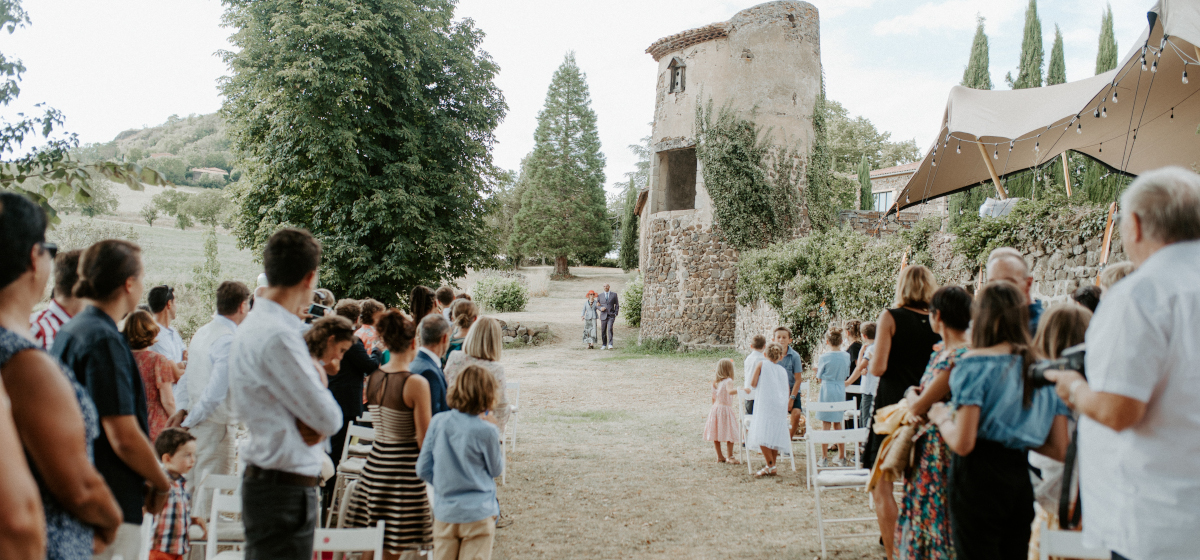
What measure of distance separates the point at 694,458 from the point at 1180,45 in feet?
27.2

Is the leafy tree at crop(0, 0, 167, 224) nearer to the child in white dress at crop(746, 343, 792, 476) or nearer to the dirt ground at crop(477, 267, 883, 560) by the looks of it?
the dirt ground at crop(477, 267, 883, 560)

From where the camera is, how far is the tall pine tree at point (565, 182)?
40.6 meters

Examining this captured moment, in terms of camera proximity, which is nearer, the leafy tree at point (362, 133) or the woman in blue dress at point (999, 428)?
the woman in blue dress at point (999, 428)

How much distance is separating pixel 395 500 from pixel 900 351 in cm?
294

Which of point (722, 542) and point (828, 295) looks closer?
point (722, 542)

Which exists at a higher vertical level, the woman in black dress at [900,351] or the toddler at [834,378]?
the woman in black dress at [900,351]

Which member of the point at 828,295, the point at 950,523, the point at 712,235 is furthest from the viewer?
the point at 712,235

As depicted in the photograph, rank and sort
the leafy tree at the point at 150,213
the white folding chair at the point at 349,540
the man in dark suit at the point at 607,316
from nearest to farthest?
the white folding chair at the point at 349,540
the man in dark suit at the point at 607,316
the leafy tree at the point at 150,213

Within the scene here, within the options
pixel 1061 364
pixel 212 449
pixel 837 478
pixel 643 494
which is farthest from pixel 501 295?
pixel 1061 364

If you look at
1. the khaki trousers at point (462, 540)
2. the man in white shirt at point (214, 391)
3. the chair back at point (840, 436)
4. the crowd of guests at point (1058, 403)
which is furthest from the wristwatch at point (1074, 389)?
the man in white shirt at point (214, 391)

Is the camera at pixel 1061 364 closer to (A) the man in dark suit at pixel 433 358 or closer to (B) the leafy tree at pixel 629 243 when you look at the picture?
(A) the man in dark suit at pixel 433 358

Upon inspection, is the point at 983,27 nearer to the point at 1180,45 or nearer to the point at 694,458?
the point at 1180,45

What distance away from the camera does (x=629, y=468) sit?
6.85 m

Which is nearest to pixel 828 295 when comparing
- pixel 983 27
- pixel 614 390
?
pixel 614 390
